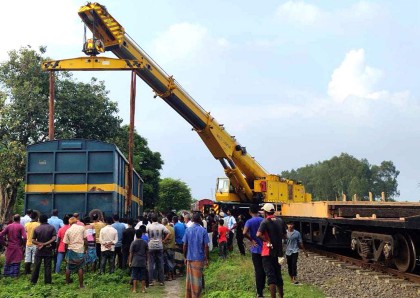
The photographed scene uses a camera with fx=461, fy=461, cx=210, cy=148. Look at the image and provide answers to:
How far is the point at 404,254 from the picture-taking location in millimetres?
9898

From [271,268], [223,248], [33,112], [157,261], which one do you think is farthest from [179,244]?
[33,112]

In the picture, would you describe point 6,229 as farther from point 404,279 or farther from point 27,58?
point 27,58

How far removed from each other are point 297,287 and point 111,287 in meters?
3.62

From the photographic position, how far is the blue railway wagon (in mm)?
12086

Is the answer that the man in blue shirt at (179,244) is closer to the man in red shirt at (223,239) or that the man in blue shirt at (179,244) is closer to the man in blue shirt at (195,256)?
the man in red shirt at (223,239)

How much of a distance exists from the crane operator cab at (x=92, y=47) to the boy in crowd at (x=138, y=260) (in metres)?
7.64

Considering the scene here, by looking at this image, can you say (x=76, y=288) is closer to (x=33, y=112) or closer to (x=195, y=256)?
(x=195, y=256)

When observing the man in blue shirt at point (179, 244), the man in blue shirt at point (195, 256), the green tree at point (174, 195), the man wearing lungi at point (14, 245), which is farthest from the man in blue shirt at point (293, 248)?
the green tree at point (174, 195)

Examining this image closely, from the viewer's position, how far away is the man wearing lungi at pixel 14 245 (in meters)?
10.1

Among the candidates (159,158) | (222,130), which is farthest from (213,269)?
(159,158)

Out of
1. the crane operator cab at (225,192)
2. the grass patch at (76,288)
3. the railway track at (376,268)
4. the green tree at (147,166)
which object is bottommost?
the grass patch at (76,288)

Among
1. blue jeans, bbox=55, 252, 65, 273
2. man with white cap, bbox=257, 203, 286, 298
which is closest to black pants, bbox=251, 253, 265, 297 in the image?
man with white cap, bbox=257, 203, 286, 298

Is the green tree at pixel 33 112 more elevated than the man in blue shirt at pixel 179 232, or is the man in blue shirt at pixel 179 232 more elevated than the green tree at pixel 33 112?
the green tree at pixel 33 112

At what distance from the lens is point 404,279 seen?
945 centimetres
